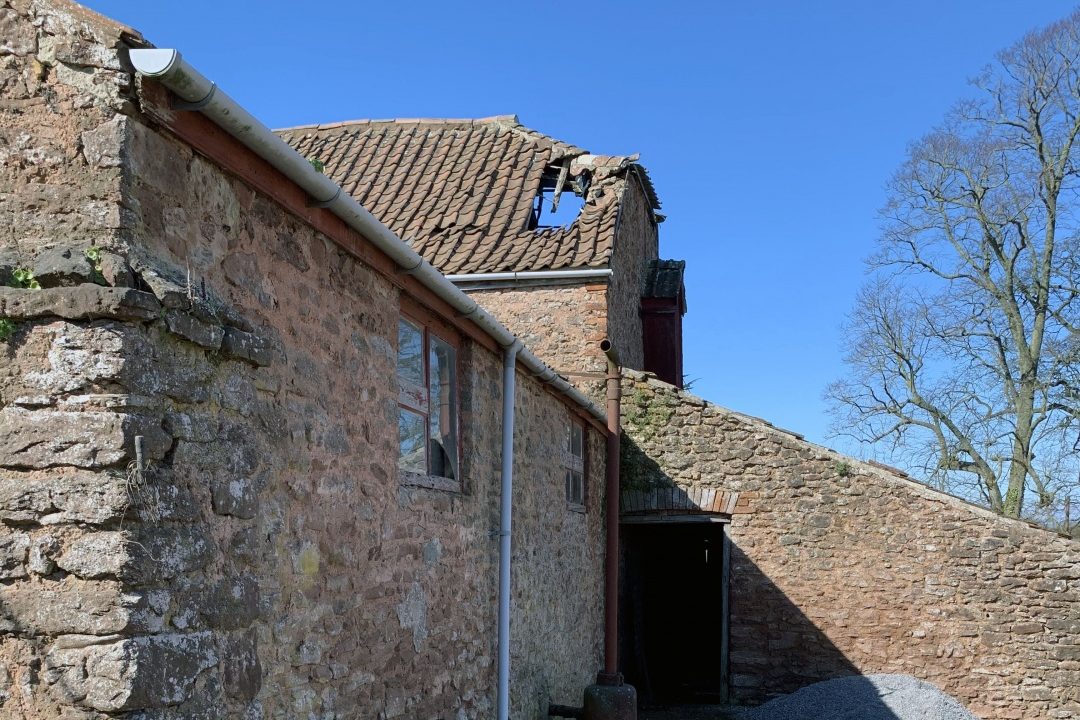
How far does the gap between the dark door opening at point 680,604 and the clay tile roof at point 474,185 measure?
4711 mm

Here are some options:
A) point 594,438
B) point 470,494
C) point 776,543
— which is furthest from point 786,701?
point 470,494

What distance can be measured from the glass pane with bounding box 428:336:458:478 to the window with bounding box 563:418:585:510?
136 inches

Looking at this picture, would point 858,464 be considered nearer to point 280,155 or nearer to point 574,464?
point 574,464

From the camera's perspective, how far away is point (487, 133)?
50.6 ft

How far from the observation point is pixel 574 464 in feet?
34.4

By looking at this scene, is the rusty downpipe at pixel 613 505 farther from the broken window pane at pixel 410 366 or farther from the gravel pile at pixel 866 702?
the broken window pane at pixel 410 366

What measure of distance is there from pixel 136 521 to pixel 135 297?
2.34 ft

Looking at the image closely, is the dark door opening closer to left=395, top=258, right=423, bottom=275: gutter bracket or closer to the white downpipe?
the white downpipe

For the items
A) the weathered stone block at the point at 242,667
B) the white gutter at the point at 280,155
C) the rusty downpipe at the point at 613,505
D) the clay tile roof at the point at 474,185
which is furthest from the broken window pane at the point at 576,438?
the weathered stone block at the point at 242,667

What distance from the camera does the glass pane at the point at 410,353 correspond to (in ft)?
19.2

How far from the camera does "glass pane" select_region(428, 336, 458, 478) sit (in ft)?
20.9

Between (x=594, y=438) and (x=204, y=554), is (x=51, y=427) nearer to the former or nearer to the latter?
(x=204, y=554)

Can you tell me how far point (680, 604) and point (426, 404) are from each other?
13069mm

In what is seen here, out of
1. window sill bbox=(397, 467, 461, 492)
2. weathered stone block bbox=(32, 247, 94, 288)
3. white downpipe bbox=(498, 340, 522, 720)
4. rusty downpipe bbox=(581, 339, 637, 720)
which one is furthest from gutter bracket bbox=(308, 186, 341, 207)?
rusty downpipe bbox=(581, 339, 637, 720)
